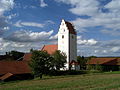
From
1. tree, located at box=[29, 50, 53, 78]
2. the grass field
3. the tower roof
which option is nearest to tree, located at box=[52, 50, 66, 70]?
the tower roof

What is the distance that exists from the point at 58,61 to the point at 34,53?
18.3m

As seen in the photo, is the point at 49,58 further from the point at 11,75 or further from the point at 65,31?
the point at 65,31

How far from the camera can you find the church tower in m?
81.8

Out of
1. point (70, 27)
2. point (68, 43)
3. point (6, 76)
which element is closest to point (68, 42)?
point (68, 43)

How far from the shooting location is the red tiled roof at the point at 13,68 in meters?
54.4

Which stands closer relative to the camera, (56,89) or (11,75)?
(56,89)

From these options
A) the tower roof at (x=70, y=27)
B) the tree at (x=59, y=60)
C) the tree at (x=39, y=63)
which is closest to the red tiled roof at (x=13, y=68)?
the tree at (x=39, y=63)

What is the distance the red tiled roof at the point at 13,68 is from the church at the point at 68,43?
76.5 ft

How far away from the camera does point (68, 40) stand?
8194 centimetres

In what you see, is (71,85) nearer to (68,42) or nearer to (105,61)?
(68,42)

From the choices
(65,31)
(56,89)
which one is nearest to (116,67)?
(65,31)

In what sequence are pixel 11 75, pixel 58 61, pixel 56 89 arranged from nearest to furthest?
pixel 56 89 → pixel 11 75 → pixel 58 61

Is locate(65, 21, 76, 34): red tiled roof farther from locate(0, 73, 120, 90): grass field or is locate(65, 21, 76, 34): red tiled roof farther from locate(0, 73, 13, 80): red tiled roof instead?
locate(0, 73, 120, 90): grass field

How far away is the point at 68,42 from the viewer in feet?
269
